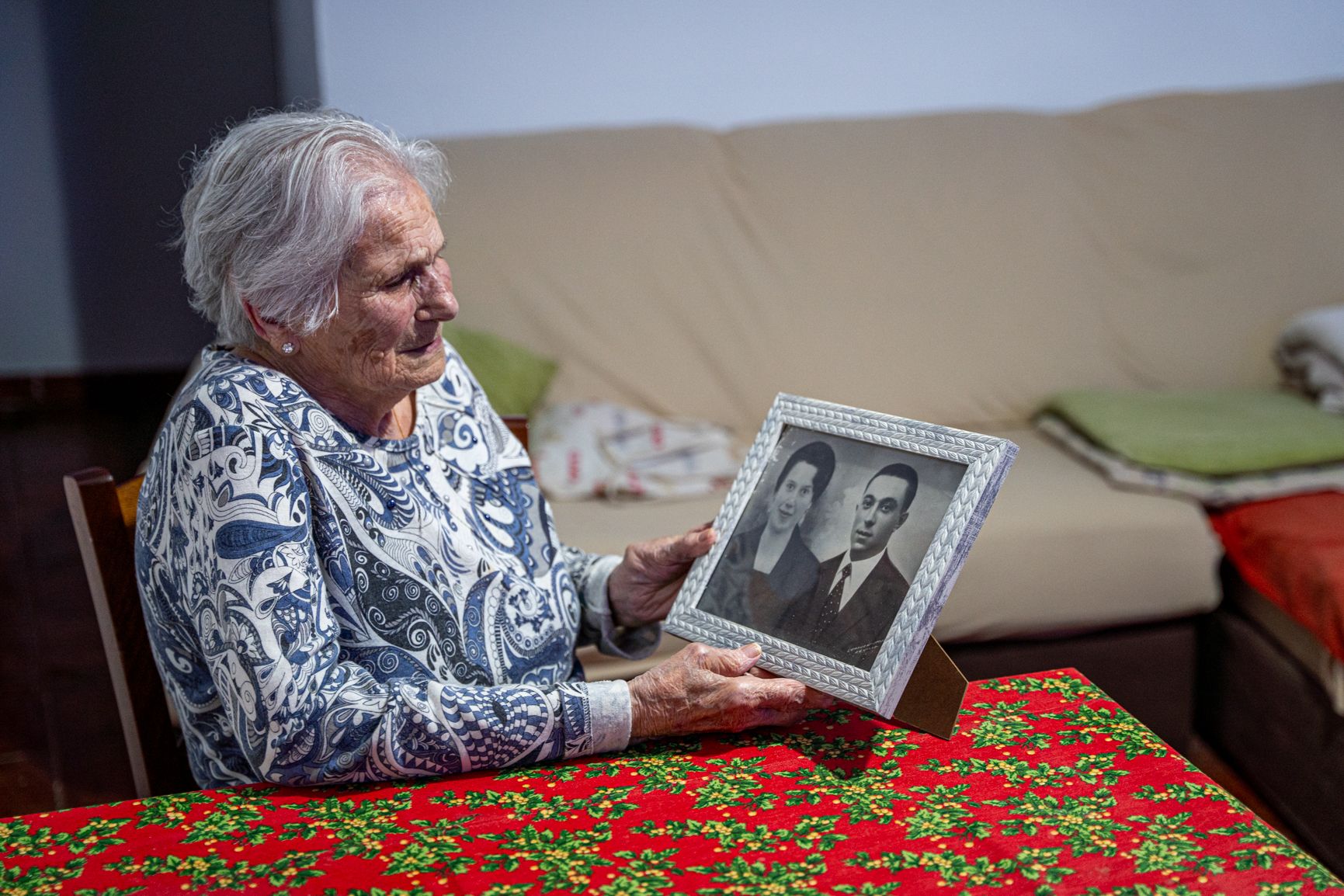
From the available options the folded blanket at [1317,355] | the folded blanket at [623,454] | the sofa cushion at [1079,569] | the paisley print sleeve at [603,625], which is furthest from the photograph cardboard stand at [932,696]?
the folded blanket at [1317,355]

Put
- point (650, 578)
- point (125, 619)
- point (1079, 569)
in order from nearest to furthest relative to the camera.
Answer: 1. point (125, 619)
2. point (650, 578)
3. point (1079, 569)

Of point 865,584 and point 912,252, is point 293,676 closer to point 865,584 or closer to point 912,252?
point 865,584

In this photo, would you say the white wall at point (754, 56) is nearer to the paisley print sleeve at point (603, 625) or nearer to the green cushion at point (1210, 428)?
the green cushion at point (1210, 428)

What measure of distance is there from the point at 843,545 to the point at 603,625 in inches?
16.8

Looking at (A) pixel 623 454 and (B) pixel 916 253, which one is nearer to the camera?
(A) pixel 623 454

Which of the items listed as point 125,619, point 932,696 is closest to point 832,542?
point 932,696

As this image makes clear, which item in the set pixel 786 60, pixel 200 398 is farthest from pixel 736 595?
pixel 786 60

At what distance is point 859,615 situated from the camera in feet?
3.07

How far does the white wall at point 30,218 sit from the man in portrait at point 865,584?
12.2 ft

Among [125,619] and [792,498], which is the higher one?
[792,498]

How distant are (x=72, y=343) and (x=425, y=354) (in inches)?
137

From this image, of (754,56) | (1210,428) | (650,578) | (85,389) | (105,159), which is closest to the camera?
(650,578)

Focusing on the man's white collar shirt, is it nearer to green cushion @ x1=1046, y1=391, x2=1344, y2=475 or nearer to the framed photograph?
the framed photograph

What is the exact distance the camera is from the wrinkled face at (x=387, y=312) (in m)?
1.03
